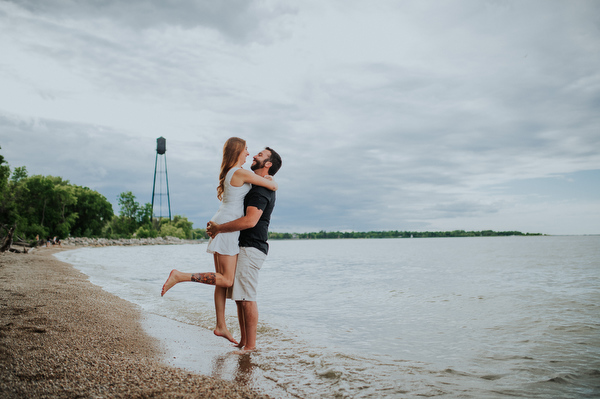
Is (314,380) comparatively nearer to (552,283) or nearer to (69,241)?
(552,283)

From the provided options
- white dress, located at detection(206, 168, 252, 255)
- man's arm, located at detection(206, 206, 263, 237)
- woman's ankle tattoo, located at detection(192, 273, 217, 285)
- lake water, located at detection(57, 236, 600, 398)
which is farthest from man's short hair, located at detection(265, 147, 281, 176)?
lake water, located at detection(57, 236, 600, 398)

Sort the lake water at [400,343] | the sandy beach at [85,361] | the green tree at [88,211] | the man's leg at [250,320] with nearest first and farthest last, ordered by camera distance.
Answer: the sandy beach at [85,361], the lake water at [400,343], the man's leg at [250,320], the green tree at [88,211]

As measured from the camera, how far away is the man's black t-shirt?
4168 millimetres

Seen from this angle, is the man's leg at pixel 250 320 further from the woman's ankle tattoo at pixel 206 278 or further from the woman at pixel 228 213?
the woman's ankle tattoo at pixel 206 278

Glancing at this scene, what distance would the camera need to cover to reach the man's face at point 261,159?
443 cm

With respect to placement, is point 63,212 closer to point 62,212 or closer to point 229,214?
point 62,212

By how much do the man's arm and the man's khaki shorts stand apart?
1.03 ft

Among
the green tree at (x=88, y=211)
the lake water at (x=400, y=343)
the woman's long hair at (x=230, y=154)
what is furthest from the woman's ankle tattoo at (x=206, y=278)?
the green tree at (x=88, y=211)

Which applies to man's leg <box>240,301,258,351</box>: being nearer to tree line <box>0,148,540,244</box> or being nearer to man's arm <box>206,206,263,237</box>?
man's arm <box>206,206,263,237</box>

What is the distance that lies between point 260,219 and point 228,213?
0.37 m

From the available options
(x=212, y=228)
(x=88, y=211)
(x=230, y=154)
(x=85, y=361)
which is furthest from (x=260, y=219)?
(x=88, y=211)

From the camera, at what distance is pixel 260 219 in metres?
4.32

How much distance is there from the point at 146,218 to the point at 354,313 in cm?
9280

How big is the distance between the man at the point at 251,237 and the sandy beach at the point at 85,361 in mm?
994
